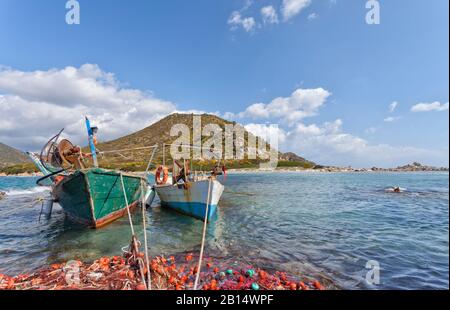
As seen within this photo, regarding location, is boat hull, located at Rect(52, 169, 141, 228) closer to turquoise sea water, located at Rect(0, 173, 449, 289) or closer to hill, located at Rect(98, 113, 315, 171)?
turquoise sea water, located at Rect(0, 173, 449, 289)

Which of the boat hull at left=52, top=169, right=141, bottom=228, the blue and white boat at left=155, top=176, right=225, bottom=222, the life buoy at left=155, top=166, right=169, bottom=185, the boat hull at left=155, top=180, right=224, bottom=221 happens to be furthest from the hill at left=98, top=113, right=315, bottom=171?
the boat hull at left=52, top=169, right=141, bottom=228

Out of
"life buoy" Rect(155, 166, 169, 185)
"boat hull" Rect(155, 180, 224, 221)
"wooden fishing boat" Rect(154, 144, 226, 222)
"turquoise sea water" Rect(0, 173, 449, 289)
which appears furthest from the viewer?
"life buoy" Rect(155, 166, 169, 185)

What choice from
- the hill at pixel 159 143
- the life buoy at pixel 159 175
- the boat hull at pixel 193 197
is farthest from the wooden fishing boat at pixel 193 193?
the hill at pixel 159 143

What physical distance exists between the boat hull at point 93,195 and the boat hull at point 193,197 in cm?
327

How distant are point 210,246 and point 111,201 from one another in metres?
7.07

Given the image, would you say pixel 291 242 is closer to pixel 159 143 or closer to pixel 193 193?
pixel 193 193

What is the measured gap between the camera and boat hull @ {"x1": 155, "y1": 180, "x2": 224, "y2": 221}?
13422mm

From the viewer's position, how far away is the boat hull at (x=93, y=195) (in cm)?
1127

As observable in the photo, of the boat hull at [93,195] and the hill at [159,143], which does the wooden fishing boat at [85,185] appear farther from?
the hill at [159,143]

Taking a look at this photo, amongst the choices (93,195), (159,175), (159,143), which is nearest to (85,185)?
(93,195)

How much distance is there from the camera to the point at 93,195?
11.5 meters

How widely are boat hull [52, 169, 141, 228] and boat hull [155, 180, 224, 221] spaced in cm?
327

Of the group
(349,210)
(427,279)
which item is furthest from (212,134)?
(427,279)
